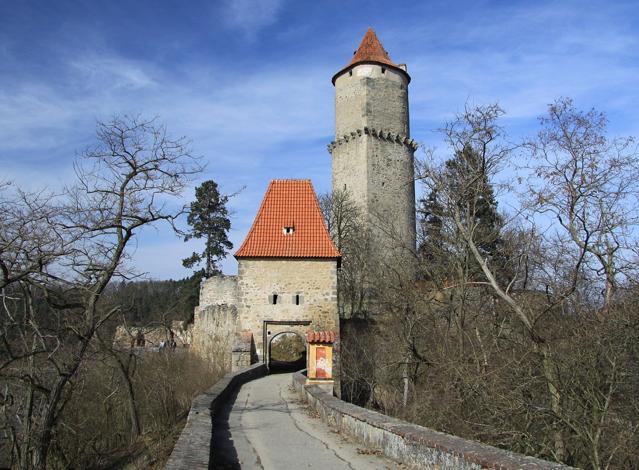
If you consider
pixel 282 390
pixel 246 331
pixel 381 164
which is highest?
pixel 381 164

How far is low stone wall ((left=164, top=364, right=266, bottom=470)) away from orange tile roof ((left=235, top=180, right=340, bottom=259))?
324 inches

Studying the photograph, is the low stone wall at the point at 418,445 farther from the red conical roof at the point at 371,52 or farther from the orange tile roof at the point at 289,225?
the red conical roof at the point at 371,52

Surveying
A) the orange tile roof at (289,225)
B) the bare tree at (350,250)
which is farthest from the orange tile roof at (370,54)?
the orange tile roof at (289,225)

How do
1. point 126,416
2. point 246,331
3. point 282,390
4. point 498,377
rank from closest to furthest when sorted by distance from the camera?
point 498,377, point 126,416, point 282,390, point 246,331

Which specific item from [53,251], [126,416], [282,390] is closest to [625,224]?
[282,390]

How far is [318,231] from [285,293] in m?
2.55

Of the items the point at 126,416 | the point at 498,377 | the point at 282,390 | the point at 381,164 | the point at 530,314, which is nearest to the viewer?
the point at 498,377

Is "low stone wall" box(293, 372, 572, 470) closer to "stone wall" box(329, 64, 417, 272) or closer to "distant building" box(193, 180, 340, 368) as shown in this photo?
"distant building" box(193, 180, 340, 368)

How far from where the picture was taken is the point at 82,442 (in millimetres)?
11406

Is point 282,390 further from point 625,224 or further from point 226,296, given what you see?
point 226,296

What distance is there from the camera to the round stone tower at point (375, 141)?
106ft

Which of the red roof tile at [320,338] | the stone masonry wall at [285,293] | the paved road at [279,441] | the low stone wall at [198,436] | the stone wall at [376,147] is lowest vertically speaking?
the paved road at [279,441]

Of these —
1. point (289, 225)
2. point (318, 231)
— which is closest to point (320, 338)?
point (318, 231)

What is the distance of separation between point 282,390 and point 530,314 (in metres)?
5.89
